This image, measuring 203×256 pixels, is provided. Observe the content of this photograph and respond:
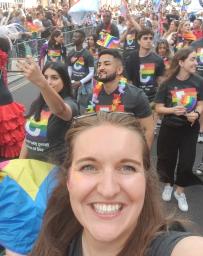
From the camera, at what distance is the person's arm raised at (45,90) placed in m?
2.64

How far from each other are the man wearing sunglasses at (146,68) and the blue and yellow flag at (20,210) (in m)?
4.05

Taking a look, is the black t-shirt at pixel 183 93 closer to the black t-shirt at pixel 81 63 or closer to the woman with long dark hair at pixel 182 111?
the woman with long dark hair at pixel 182 111

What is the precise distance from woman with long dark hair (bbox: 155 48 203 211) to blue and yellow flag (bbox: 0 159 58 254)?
234cm

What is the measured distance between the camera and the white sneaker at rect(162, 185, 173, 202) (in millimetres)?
4488

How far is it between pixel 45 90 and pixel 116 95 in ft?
3.85

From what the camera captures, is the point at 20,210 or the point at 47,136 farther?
the point at 47,136

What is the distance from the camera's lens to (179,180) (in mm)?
4363

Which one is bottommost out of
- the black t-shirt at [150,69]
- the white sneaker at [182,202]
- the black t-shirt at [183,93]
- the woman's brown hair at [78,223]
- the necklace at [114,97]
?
the white sneaker at [182,202]

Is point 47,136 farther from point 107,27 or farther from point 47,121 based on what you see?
point 107,27

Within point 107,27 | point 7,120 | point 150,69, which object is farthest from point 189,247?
point 107,27

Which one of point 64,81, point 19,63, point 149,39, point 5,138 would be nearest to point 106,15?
point 149,39

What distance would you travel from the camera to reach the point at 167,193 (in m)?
4.52

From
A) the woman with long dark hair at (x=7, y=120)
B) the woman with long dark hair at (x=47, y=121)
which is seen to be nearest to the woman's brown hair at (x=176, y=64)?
the woman with long dark hair at (x=47, y=121)

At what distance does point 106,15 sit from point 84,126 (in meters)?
8.70
